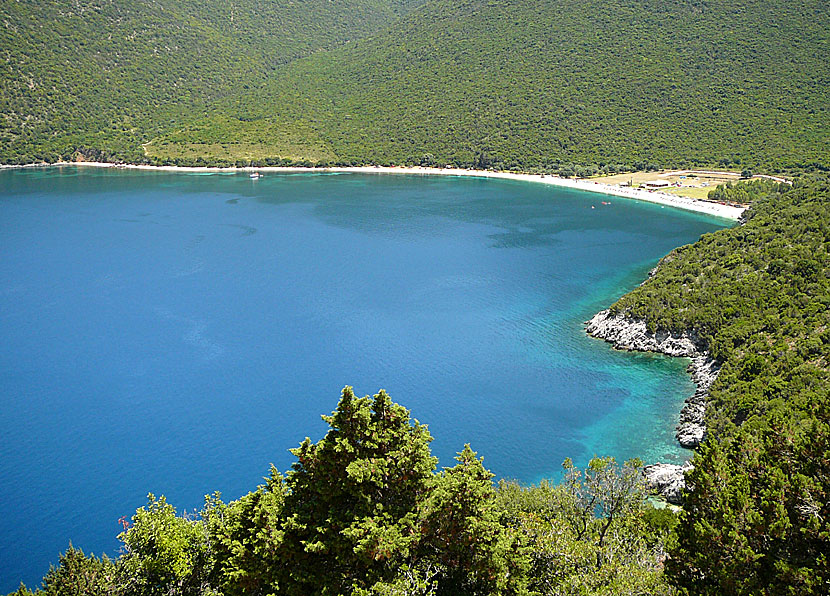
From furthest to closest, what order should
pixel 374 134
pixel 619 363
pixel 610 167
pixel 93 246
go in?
pixel 374 134
pixel 610 167
pixel 93 246
pixel 619 363

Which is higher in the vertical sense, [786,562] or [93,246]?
[786,562]

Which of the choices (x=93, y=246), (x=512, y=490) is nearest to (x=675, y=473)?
(x=512, y=490)

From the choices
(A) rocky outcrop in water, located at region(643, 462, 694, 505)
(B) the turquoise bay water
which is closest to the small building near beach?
(B) the turquoise bay water

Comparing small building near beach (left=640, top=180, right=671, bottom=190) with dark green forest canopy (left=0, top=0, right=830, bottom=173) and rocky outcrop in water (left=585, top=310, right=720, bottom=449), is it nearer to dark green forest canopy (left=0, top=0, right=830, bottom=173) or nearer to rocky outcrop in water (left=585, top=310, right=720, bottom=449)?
dark green forest canopy (left=0, top=0, right=830, bottom=173)

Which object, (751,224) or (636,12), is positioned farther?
(636,12)

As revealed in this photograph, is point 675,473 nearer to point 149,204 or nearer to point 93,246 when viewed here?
point 93,246

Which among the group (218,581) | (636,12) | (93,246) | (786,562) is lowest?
(93,246)

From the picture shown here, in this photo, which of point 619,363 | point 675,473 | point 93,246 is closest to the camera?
point 675,473
